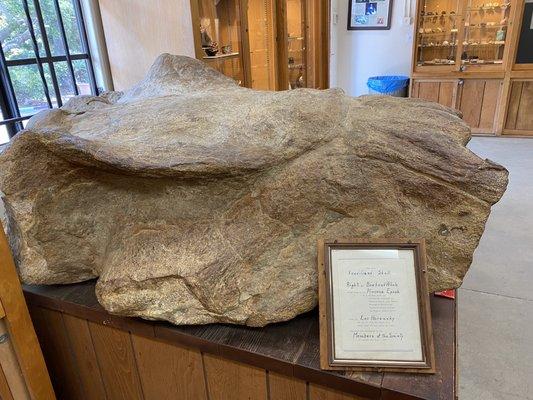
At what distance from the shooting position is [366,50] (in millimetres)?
5422

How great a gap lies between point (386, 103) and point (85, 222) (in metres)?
0.92

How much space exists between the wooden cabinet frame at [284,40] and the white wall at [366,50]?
2.96ft

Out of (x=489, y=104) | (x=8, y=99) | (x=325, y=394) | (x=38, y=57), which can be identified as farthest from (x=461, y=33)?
(x=325, y=394)

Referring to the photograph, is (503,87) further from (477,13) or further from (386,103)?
(386,103)

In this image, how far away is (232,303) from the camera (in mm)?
941

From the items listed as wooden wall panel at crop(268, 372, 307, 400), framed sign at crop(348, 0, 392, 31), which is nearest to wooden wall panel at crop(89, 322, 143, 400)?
wooden wall panel at crop(268, 372, 307, 400)

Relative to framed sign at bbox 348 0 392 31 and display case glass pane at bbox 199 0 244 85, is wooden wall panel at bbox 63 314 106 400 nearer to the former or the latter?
display case glass pane at bbox 199 0 244 85

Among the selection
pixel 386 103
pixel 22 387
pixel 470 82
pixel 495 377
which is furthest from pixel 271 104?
pixel 470 82

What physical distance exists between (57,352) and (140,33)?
1.55m

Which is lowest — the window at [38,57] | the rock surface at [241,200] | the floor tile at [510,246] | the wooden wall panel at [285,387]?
the floor tile at [510,246]

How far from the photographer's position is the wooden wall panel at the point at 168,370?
3.43 feet

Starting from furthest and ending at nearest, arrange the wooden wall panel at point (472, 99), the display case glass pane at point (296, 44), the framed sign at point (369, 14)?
the framed sign at point (369, 14), the wooden wall panel at point (472, 99), the display case glass pane at point (296, 44)

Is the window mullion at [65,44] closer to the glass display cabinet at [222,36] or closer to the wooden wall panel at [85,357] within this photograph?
the glass display cabinet at [222,36]

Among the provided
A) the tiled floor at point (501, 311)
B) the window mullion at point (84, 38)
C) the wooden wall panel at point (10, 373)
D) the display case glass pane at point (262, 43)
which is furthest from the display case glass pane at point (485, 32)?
the wooden wall panel at point (10, 373)
